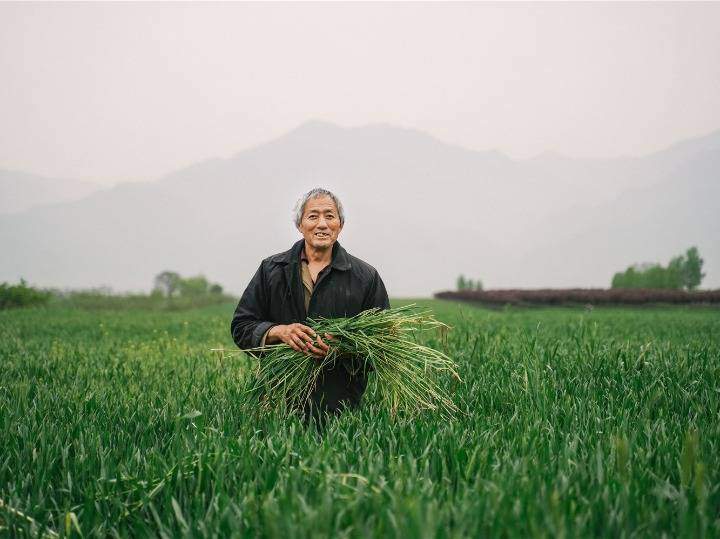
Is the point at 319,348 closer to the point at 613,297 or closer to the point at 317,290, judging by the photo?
the point at 317,290

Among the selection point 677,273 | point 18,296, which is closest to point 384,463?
point 18,296

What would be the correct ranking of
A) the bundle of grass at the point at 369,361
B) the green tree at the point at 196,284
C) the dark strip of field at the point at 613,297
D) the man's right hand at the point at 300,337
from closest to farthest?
1. the man's right hand at the point at 300,337
2. the bundle of grass at the point at 369,361
3. the dark strip of field at the point at 613,297
4. the green tree at the point at 196,284

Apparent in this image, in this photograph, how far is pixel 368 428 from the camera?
123 inches

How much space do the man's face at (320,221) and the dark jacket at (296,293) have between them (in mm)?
188

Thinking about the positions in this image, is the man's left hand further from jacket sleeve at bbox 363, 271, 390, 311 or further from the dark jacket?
jacket sleeve at bbox 363, 271, 390, 311

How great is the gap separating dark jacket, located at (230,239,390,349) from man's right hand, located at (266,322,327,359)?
256mm

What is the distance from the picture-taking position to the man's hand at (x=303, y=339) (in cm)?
345

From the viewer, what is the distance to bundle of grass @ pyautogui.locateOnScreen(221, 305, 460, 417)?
11.8 ft

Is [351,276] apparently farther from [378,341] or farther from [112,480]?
[112,480]

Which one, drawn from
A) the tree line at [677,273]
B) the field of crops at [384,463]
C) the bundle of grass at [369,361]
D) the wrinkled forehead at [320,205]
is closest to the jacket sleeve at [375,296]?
the bundle of grass at [369,361]

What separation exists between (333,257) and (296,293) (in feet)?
1.06

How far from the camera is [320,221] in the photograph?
3.70 metres

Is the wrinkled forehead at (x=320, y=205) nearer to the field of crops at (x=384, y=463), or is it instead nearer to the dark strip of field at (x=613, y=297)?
the field of crops at (x=384, y=463)

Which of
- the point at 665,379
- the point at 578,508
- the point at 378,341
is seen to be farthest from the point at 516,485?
the point at 665,379
